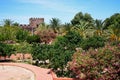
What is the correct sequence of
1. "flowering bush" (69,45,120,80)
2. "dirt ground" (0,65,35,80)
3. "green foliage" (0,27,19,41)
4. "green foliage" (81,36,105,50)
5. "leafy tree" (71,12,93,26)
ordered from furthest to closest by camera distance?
1. "leafy tree" (71,12,93,26)
2. "green foliage" (0,27,19,41)
3. "green foliage" (81,36,105,50)
4. "dirt ground" (0,65,35,80)
5. "flowering bush" (69,45,120,80)

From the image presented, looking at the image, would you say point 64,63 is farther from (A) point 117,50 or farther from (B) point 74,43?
(B) point 74,43

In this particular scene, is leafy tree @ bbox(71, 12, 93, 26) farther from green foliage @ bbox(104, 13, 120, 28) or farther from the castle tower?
the castle tower

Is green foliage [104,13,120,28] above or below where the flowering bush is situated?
above

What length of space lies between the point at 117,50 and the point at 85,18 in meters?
54.9

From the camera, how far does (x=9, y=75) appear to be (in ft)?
65.2

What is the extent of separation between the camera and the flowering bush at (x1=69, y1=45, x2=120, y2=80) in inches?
570

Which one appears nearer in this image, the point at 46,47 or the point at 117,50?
the point at 117,50

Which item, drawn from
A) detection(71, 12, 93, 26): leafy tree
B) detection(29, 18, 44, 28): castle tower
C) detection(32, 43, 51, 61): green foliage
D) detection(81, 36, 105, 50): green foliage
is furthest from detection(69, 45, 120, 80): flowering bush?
detection(29, 18, 44, 28): castle tower

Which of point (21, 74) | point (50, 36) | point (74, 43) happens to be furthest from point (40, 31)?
point (21, 74)

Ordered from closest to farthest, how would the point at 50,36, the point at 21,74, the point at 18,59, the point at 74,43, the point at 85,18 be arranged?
the point at 21,74 → the point at 74,43 → the point at 18,59 → the point at 50,36 → the point at 85,18

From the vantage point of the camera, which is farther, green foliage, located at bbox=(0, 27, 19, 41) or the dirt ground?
green foliage, located at bbox=(0, 27, 19, 41)

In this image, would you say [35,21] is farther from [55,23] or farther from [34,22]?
[55,23]

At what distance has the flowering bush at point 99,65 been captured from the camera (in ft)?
47.5

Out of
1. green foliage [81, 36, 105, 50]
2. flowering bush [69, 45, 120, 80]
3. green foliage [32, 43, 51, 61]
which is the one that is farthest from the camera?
green foliage [81, 36, 105, 50]
